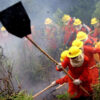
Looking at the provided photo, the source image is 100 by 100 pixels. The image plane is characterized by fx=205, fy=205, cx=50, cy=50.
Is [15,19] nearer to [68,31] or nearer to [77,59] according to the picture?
[77,59]

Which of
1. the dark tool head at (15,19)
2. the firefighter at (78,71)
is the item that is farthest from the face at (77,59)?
the dark tool head at (15,19)

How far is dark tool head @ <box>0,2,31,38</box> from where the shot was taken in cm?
253

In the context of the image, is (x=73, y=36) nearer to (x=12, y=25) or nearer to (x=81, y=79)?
(x=81, y=79)

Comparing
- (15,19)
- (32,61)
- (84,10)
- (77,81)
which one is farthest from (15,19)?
(84,10)

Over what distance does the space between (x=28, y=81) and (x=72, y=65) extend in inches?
176

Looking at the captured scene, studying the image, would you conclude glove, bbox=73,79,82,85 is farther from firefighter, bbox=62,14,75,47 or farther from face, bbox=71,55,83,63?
firefighter, bbox=62,14,75,47

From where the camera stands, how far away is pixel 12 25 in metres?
2.60

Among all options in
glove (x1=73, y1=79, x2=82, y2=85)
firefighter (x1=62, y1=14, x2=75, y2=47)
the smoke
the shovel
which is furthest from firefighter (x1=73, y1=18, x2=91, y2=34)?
the shovel

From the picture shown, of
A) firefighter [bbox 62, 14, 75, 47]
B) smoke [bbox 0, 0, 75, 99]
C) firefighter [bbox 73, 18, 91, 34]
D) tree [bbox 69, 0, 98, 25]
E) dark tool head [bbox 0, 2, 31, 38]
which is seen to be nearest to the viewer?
dark tool head [bbox 0, 2, 31, 38]

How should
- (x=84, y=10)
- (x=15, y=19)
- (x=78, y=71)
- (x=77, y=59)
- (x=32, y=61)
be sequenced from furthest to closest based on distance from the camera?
(x=84, y=10), (x=32, y=61), (x=78, y=71), (x=77, y=59), (x=15, y=19)

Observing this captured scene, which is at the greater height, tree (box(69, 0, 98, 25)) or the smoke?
tree (box(69, 0, 98, 25))

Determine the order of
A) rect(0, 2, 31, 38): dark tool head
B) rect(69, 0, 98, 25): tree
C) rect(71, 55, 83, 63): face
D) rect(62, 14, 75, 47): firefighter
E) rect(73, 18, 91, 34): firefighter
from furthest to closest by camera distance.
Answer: rect(69, 0, 98, 25): tree < rect(62, 14, 75, 47): firefighter < rect(73, 18, 91, 34): firefighter < rect(71, 55, 83, 63): face < rect(0, 2, 31, 38): dark tool head

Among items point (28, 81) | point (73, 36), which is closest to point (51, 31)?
point (73, 36)

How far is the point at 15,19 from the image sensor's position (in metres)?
2.60
